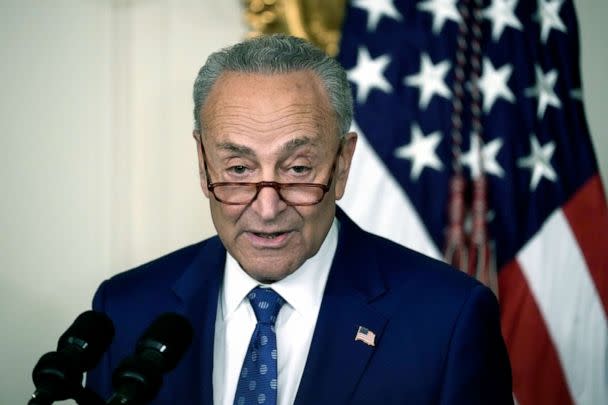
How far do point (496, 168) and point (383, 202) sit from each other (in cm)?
50

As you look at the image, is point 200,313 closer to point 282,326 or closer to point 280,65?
point 282,326

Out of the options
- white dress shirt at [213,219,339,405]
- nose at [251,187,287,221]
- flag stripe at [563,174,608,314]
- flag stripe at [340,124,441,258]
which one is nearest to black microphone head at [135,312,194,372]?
nose at [251,187,287,221]

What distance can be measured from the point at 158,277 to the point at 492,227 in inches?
64.8

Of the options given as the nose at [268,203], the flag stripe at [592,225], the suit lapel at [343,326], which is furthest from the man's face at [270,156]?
the flag stripe at [592,225]

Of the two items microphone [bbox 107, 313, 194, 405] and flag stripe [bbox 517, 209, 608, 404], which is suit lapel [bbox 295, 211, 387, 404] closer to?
microphone [bbox 107, 313, 194, 405]

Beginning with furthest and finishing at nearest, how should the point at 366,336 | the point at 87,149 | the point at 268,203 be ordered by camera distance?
the point at 87,149 < the point at 366,336 < the point at 268,203

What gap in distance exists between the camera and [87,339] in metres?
1.38

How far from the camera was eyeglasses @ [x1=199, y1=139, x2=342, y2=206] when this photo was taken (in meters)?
1.88

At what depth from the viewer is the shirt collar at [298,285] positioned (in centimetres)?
203

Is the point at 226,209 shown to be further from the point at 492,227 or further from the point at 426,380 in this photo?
the point at 492,227

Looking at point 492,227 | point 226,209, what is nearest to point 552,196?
point 492,227

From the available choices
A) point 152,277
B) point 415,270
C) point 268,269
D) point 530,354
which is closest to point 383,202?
point 530,354

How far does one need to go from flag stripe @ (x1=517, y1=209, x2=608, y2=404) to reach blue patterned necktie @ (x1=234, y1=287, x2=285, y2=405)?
1.67 metres

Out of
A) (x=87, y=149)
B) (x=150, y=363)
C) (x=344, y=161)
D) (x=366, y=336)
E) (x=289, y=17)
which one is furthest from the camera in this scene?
(x=289, y=17)
